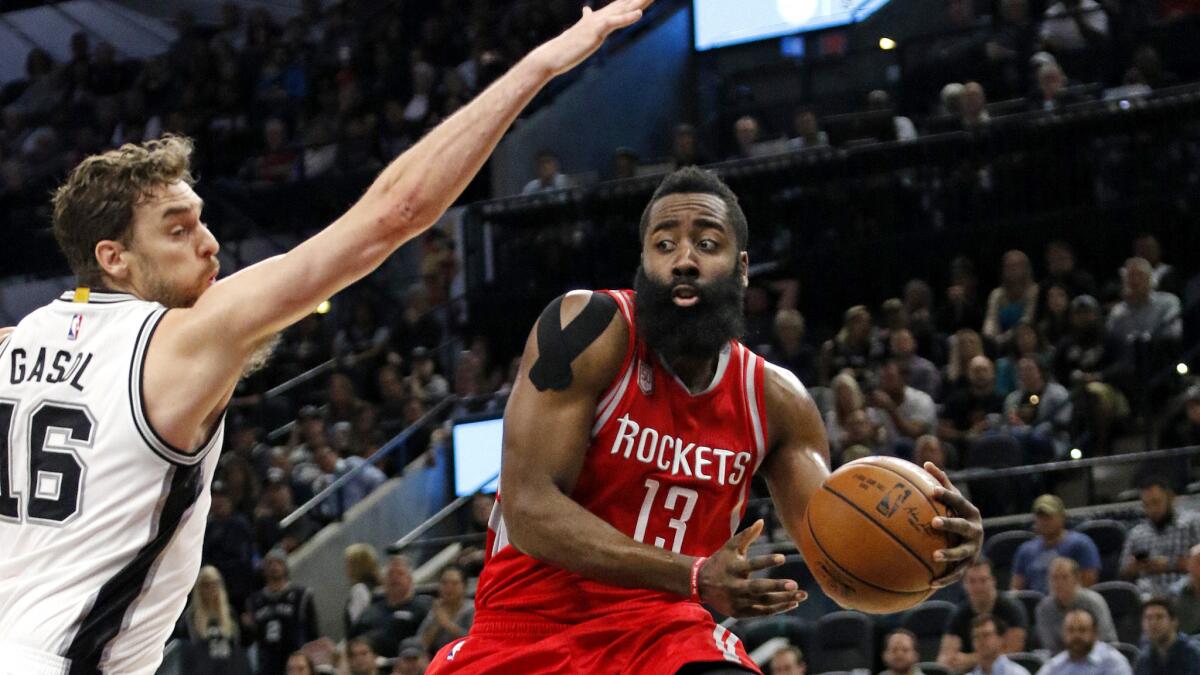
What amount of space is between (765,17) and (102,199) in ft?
50.0

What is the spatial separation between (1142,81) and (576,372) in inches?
419

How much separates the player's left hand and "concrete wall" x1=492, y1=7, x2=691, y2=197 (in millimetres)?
14378

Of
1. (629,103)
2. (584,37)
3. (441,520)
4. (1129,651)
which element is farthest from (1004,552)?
(629,103)

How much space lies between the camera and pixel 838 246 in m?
14.6

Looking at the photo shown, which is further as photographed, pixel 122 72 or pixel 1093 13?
pixel 122 72

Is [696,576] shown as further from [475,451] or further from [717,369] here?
[475,451]

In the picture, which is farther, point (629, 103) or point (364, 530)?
point (629, 103)

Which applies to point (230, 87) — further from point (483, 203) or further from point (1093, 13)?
point (1093, 13)

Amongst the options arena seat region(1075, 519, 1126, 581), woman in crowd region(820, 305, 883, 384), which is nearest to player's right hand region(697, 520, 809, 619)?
arena seat region(1075, 519, 1126, 581)

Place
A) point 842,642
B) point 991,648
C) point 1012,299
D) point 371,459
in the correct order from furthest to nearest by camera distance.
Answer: point 371,459
point 1012,299
point 842,642
point 991,648

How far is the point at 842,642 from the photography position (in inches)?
394

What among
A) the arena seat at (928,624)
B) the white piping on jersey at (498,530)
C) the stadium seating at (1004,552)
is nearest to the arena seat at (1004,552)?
the stadium seating at (1004,552)

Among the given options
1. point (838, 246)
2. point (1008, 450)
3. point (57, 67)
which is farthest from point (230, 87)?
point (1008, 450)

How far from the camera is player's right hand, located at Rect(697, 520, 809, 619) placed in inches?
153
